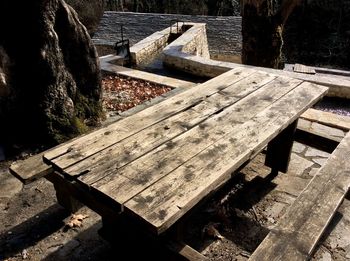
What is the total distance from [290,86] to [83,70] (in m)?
2.54

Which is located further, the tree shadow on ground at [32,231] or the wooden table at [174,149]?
the tree shadow on ground at [32,231]

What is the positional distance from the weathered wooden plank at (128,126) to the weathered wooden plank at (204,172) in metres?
0.55

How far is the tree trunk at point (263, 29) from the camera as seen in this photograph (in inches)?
294

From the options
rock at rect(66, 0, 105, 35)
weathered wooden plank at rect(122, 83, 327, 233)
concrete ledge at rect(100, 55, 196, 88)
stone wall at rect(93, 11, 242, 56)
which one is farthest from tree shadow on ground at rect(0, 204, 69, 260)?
rock at rect(66, 0, 105, 35)

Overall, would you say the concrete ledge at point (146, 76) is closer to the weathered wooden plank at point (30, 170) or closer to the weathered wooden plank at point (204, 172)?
the weathered wooden plank at point (204, 172)

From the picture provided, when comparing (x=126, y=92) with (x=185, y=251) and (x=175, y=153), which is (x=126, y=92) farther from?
(x=185, y=251)

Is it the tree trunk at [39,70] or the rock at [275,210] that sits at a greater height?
the tree trunk at [39,70]

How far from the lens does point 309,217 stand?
1972 mm

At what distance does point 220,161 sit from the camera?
2016 millimetres

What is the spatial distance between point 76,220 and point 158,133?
4.39 feet

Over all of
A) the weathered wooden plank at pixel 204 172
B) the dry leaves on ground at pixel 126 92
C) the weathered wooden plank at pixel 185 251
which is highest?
the weathered wooden plank at pixel 204 172

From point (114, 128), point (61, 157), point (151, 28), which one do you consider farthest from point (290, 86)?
point (151, 28)

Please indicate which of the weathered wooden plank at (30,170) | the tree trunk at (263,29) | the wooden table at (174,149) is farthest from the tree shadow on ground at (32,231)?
the tree trunk at (263,29)

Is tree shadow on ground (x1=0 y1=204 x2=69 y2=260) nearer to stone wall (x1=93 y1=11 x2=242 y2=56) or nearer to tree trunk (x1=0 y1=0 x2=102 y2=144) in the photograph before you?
tree trunk (x1=0 y1=0 x2=102 y2=144)
